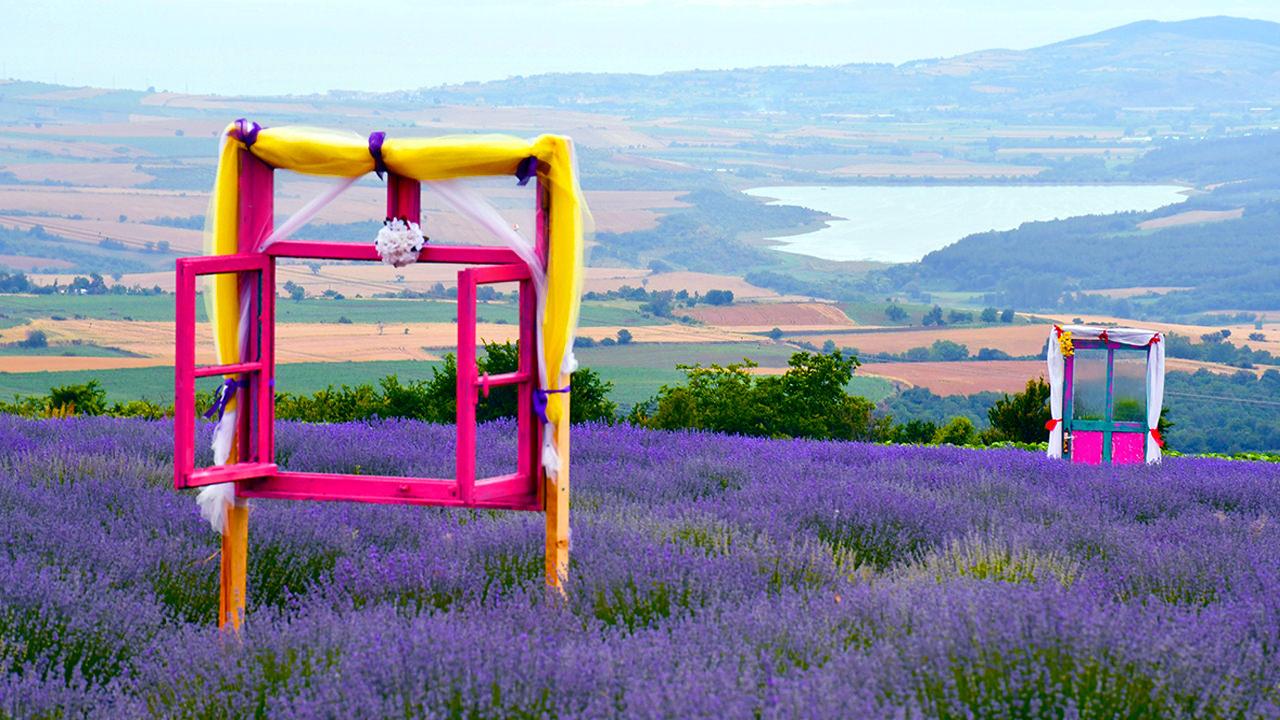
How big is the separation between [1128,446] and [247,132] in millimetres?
8118

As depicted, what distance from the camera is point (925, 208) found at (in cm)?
11762

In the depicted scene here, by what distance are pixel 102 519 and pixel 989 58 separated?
162905mm

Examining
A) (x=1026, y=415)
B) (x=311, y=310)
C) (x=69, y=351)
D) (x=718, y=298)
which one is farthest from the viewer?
(x=718, y=298)

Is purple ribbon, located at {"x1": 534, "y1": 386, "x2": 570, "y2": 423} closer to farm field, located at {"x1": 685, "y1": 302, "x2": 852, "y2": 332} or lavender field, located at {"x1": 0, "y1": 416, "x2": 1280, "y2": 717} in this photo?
lavender field, located at {"x1": 0, "y1": 416, "x2": 1280, "y2": 717}

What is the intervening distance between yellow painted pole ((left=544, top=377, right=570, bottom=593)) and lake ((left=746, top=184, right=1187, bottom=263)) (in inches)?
3563

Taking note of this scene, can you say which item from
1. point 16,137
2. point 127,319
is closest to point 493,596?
point 127,319

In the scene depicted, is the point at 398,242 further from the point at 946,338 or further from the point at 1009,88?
the point at 1009,88

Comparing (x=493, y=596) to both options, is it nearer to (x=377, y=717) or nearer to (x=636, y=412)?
(x=377, y=717)

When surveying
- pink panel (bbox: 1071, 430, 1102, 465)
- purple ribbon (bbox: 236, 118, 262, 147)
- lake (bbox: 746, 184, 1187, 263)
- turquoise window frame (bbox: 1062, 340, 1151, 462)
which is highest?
lake (bbox: 746, 184, 1187, 263)

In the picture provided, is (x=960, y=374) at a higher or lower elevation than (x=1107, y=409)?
lower

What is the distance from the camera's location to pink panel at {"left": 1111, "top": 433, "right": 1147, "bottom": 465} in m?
10.6

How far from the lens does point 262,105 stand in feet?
309

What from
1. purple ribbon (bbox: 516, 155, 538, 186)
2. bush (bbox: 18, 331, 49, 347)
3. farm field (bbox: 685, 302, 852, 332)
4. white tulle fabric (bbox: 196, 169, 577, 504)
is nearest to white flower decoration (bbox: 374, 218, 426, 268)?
white tulle fabric (bbox: 196, 169, 577, 504)

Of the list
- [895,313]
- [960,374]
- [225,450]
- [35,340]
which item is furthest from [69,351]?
[225,450]
